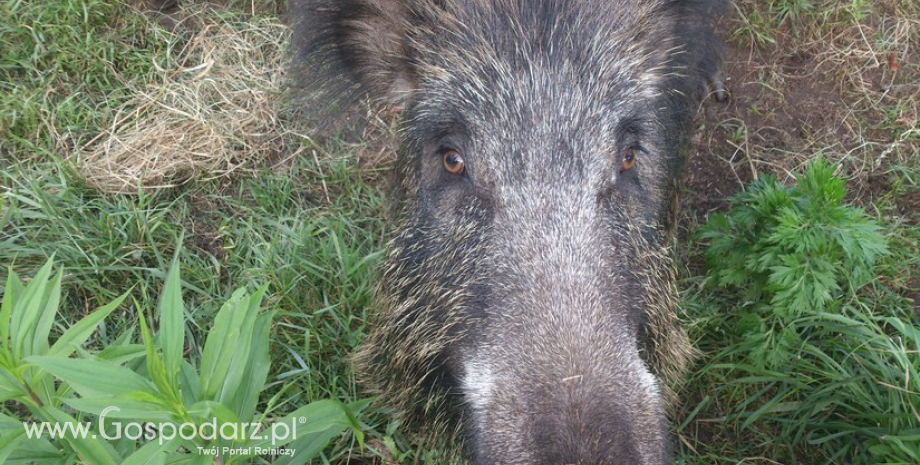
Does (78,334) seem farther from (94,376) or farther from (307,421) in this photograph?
(307,421)

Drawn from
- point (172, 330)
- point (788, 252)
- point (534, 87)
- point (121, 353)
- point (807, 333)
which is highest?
point (534, 87)

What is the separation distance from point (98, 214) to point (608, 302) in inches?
117

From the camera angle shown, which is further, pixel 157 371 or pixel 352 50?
pixel 352 50

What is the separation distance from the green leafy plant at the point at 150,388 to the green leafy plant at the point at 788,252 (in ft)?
6.33

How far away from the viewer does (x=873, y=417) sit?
2920 millimetres

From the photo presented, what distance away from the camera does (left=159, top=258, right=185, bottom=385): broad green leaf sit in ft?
6.10

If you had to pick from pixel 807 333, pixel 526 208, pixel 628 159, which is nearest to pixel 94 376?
pixel 526 208

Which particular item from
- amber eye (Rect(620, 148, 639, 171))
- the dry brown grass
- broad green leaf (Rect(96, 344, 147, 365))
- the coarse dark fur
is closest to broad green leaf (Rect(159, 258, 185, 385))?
broad green leaf (Rect(96, 344, 147, 365))

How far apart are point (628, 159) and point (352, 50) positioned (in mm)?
1195

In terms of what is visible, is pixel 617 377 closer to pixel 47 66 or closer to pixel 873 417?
pixel 873 417

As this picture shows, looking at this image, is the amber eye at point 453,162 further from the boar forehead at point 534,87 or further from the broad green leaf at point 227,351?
the broad green leaf at point 227,351

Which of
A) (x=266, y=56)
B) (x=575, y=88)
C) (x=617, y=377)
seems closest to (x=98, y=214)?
(x=266, y=56)

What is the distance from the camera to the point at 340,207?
161 inches

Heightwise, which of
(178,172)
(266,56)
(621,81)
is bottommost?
(178,172)
